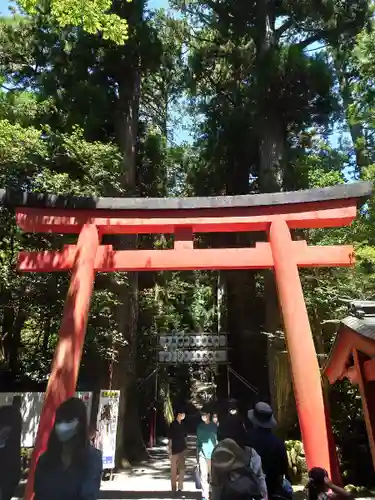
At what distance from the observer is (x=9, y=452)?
285 cm

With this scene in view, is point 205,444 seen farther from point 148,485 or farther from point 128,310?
point 128,310

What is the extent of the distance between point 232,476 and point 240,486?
0.24 ft

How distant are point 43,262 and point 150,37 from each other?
8055 mm

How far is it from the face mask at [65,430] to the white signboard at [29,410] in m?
5.55

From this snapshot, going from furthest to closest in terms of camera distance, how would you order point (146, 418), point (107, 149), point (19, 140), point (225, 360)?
1. point (146, 418)
2. point (225, 360)
3. point (107, 149)
4. point (19, 140)

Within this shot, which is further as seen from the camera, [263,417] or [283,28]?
[283,28]

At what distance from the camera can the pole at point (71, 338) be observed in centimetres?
591

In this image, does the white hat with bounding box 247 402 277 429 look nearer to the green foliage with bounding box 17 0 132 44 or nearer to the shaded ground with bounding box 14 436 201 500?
the shaded ground with bounding box 14 436 201 500

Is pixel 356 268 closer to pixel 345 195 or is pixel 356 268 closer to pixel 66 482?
pixel 345 195

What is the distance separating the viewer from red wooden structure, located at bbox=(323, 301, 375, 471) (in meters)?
4.76

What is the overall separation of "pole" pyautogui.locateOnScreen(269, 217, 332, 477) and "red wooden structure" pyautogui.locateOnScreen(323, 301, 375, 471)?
1.48 ft

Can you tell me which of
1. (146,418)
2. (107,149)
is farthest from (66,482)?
(146,418)

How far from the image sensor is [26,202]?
293 inches

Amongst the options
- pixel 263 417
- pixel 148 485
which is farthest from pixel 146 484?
pixel 263 417
